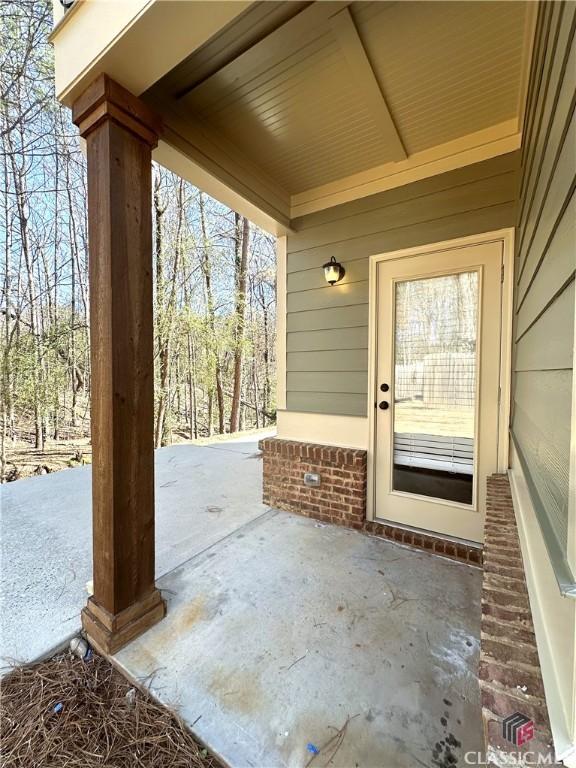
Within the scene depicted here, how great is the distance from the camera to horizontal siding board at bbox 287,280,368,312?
2766 mm

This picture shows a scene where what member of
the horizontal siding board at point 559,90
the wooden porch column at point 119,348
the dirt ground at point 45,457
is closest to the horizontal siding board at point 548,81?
the horizontal siding board at point 559,90

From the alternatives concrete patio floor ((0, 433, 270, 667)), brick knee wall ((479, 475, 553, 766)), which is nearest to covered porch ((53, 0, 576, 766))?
brick knee wall ((479, 475, 553, 766))

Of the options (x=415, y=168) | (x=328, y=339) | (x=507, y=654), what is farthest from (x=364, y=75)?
(x=507, y=654)

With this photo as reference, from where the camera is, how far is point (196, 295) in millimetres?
8031

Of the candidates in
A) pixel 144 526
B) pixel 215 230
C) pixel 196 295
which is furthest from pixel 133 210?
pixel 215 230

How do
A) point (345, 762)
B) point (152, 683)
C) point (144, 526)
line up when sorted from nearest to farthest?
point (345, 762) < point (152, 683) < point (144, 526)

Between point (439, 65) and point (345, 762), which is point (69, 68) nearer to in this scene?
point (439, 65)

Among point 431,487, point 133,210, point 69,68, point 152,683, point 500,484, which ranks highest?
point 69,68

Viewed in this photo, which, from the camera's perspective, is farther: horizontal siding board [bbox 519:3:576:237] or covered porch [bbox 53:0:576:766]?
covered porch [bbox 53:0:576:766]

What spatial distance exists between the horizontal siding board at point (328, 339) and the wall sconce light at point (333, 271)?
432 mm

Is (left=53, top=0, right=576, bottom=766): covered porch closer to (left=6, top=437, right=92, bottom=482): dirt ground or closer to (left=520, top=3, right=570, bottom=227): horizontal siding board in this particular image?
(left=520, top=3, right=570, bottom=227): horizontal siding board

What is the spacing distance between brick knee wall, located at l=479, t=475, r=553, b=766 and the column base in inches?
61.8

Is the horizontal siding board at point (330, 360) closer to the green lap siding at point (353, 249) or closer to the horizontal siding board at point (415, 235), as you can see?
the green lap siding at point (353, 249)

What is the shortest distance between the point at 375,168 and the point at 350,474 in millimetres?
2506
